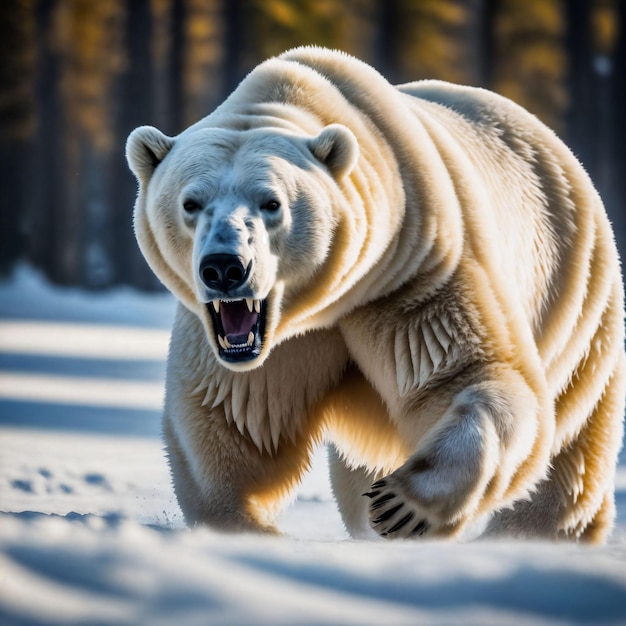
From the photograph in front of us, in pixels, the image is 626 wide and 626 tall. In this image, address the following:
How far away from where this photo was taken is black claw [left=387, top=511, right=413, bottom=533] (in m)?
2.82

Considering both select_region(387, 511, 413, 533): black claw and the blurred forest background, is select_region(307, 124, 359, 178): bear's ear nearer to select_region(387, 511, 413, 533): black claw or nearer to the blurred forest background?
select_region(387, 511, 413, 533): black claw

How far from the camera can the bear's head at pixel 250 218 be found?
9.13 feet

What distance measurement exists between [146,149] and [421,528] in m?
1.30

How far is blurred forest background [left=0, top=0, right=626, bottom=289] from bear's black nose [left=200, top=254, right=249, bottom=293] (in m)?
12.4

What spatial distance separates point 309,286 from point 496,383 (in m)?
0.57

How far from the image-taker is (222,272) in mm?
2668

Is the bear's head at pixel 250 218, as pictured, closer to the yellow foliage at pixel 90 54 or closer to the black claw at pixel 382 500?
the black claw at pixel 382 500

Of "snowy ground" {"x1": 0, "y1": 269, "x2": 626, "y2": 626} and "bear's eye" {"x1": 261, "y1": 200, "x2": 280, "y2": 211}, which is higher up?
"bear's eye" {"x1": 261, "y1": 200, "x2": 280, "y2": 211}

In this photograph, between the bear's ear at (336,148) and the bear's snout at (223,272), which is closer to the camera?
the bear's snout at (223,272)

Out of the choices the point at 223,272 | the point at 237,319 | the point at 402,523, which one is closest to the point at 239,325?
the point at 237,319

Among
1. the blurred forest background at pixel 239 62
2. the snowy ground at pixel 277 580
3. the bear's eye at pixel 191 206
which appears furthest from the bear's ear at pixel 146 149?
the blurred forest background at pixel 239 62

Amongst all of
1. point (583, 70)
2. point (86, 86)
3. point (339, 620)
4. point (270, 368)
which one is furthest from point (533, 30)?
point (339, 620)

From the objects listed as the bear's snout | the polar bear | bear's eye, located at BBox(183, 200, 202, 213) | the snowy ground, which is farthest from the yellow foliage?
the snowy ground

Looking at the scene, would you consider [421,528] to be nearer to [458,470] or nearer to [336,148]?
[458,470]
